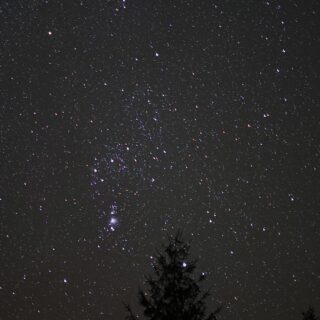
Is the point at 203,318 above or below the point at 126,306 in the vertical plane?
below

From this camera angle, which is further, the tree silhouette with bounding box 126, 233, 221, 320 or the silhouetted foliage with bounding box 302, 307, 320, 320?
the silhouetted foliage with bounding box 302, 307, 320, 320

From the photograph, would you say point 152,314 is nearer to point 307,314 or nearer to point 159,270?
point 159,270

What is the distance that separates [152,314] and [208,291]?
3.15ft

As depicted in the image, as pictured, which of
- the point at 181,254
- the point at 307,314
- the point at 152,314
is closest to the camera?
the point at 152,314

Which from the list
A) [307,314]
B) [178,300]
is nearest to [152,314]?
[178,300]

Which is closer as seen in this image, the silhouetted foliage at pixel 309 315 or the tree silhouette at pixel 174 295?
the tree silhouette at pixel 174 295

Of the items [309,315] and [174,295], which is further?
[309,315]

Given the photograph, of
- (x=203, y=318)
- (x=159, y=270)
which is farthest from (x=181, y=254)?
(x=203, y=318)

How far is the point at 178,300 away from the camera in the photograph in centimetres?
731

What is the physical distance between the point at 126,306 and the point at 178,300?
0.83 metres

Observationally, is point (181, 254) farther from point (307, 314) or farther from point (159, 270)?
point (307, 314)

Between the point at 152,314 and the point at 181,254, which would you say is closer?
the point at 152,314

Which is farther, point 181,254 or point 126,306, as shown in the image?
point 181,254

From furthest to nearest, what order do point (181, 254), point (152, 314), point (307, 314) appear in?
point (307, 314)
point (181, 254)
point (152, 314)
